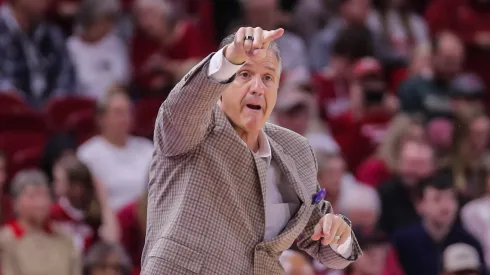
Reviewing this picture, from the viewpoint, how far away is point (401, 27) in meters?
8.95

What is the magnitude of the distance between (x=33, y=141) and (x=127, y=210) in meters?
0.98

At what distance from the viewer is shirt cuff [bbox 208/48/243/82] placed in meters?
2.81

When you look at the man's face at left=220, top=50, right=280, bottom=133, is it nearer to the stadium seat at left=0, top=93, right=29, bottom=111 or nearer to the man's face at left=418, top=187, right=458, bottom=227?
the man's face at left=418, top=187, right=458, bottom=227

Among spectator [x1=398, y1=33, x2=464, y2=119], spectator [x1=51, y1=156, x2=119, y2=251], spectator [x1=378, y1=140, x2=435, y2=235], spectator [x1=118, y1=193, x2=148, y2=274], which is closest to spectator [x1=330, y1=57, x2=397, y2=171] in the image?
spectator [x1=398, y1=33, x2=464, y2=119]

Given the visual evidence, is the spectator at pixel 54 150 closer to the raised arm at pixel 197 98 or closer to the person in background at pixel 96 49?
the person in background at pixel 96 49

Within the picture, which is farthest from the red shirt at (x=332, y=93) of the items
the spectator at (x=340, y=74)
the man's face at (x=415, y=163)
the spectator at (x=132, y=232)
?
the spectator at (x=132, y=232)

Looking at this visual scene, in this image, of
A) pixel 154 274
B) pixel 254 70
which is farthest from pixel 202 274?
pixel 254 70

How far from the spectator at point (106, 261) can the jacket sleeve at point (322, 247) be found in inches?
81.4

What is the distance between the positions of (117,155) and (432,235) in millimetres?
2034

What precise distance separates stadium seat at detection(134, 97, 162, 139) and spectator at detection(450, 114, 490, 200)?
2116 mm

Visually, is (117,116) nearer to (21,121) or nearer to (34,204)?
(21,121)

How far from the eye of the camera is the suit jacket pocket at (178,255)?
292 cm

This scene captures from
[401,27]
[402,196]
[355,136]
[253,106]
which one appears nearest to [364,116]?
[355,136]

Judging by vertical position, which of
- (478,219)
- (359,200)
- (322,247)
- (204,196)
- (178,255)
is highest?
(204,196)
